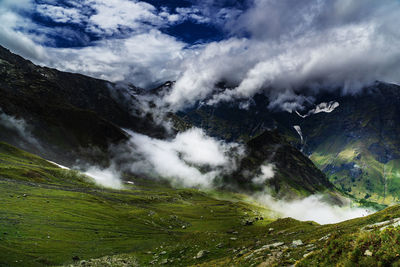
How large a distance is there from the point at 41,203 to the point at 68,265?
4041 inches

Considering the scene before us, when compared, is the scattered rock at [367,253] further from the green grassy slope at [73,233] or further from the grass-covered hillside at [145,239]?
the green grassy slope at [73,233]

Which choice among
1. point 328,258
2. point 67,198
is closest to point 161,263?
point 328,258

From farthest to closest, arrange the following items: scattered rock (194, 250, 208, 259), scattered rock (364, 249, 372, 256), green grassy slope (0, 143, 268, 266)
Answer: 1. green grassy slope (0, 143, 268, 266)
2. scattered rock (194, 250, 208, 259)
3. scattered rock (364, 249, 372, 256)

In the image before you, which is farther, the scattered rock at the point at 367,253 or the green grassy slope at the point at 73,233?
the green grassy slope at the point at 73,233

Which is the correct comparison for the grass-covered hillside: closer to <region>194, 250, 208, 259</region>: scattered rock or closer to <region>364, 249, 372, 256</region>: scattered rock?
<region>364, 249, 372, 256</region>: scattered rock

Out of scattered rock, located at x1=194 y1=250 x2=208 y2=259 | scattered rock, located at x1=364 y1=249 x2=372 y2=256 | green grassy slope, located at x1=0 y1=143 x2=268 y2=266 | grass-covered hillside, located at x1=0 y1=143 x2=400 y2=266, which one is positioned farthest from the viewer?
green grassy slope, located at x1=0 y1=143 x2=268 y2=266

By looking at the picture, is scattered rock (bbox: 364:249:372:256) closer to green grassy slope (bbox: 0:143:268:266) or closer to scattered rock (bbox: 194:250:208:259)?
green grassy slope (bbox: 0:143:268:266)

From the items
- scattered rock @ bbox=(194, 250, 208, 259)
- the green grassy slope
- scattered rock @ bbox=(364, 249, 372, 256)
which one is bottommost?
scattered rock @ bbox=(194, 250, 208, 259)

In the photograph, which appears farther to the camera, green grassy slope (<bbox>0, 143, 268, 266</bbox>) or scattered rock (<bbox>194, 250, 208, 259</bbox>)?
green grassy slope (<bbox>0, 143, 268, 266</bbox>)

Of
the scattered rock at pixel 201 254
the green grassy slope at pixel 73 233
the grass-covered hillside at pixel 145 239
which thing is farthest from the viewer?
the green grassy slope at pixel 73 233

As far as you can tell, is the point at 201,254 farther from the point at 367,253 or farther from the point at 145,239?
the point at 145,239

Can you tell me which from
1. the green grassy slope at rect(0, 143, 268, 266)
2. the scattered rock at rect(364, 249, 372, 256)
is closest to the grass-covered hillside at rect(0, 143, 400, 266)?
the scattered rock at rect(364, 249, 372, 256)

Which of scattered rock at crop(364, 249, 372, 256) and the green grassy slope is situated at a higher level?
the green grassy slope

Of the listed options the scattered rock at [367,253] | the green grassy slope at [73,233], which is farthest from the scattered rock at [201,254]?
the scattered rock at [367,253]
